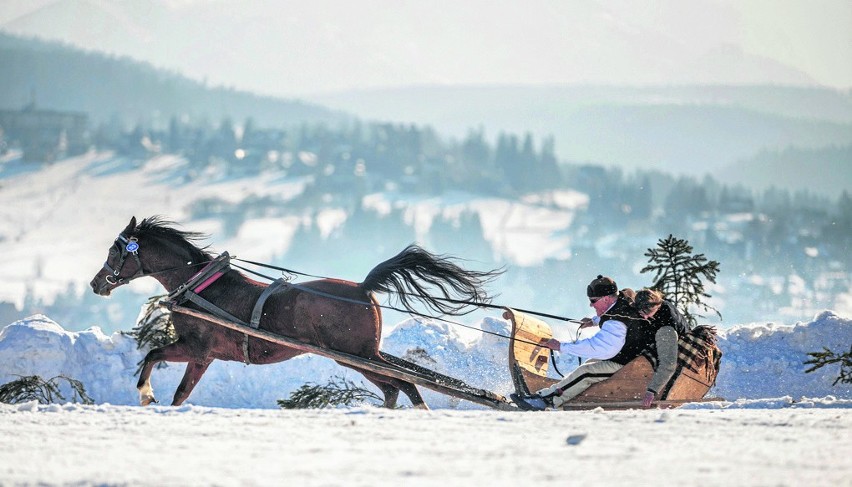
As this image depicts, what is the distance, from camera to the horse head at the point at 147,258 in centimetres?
1086

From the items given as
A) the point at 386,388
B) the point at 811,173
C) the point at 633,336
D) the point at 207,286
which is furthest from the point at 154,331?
the point at 811,173

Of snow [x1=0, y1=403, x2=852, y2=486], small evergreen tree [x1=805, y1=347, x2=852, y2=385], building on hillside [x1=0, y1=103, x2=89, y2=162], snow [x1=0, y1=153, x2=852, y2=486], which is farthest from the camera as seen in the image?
building on hillside [x1=0, y1=103, x2=89, y2=162]

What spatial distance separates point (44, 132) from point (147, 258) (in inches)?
7080

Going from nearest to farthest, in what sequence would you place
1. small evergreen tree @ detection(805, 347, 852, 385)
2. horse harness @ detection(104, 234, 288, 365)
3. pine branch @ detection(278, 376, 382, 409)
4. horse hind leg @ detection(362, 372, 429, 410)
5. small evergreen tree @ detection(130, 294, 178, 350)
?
horse hind leg @ detection(362, 372, 429, 410) < horse harness @ detection(104, 234, 288, 365) < small evergreen tree @ detection(805, 347, 852, 385) < pine branch @ detection(278, 376, 382, 409) < small evergreen tree @ detection(130, 294, 178, 350)

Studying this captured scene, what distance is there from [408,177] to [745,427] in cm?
15976

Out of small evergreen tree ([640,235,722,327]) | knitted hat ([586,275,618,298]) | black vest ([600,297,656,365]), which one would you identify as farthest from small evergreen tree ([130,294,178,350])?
small evergreen tree ([640,235,722,327])

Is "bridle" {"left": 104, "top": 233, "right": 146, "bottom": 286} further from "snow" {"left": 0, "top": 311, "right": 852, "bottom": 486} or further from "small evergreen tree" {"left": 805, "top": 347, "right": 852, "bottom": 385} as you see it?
"small evergreen tree" {"left": 805, "top": 347, "right": 852, "bottom": 385}

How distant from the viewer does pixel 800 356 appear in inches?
502

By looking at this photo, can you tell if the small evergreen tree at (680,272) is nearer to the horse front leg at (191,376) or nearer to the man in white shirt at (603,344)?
the man in white shirt at (603,344)

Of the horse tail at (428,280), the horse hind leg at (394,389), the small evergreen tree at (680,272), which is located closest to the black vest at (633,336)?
the horse tail at (428,280)

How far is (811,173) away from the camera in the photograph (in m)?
190

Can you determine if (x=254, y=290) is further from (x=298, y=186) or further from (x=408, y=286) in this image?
(x=298, y=186)

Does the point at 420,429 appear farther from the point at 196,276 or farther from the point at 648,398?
the point at 196,276

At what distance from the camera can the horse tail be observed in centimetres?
1053
